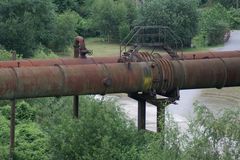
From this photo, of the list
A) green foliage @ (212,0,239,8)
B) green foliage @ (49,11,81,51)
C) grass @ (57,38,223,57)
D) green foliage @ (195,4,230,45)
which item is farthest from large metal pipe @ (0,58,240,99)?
green foliage @ (212,0,239,8)

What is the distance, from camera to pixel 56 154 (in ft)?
53.6

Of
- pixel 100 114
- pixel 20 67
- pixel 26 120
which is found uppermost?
pixel 20 67

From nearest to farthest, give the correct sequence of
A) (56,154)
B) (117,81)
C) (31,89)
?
(31,89)
(117,81)
(56,154)

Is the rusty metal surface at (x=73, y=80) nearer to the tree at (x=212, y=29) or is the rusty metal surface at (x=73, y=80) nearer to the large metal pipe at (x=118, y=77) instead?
the large metal pipe at (x=118, y=77)

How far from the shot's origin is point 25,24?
44.9m

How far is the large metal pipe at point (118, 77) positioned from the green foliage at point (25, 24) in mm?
29172

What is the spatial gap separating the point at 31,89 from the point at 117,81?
219 cm

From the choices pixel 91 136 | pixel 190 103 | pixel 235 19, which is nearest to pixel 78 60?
pixel 91 136

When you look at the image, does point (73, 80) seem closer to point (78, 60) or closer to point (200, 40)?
point (78, 60)

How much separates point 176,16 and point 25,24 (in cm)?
1544

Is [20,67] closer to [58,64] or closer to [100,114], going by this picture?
[58,64]

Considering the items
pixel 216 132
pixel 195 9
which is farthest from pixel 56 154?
pixel 195 9

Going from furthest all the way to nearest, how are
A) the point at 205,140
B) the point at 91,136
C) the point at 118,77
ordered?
the point at 91,136
the point at 118,77
the point at 205,140

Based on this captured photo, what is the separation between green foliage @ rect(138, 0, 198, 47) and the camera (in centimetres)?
5472
